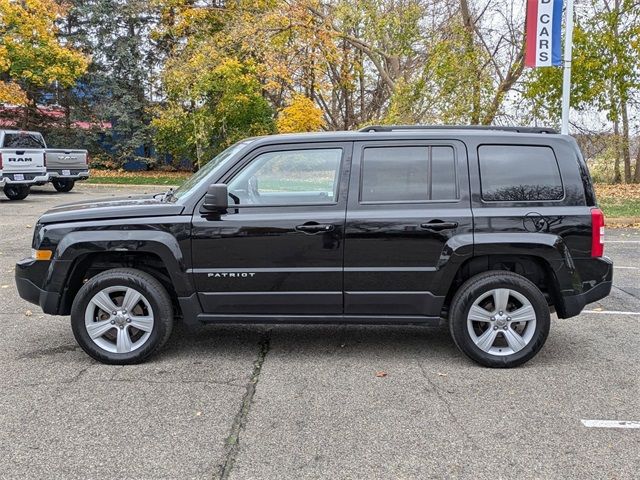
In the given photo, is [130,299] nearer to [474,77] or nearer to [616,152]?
[474,77]

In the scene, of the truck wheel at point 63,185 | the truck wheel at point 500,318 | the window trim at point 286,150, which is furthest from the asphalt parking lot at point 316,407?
the truck wheel at point 63,185

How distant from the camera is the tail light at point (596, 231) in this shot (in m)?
4.77

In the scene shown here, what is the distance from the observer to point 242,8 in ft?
80.9

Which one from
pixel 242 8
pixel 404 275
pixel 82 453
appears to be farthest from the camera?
pixel 242 8

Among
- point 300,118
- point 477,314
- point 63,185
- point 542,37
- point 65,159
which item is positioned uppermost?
point 542,37

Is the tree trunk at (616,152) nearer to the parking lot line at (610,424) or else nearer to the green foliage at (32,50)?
the parking lot line at (610,424)

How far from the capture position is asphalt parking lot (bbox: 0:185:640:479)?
11.1 ft

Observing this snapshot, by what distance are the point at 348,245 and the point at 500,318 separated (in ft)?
4.32

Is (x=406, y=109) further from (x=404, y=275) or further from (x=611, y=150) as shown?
(x=404, y=275)

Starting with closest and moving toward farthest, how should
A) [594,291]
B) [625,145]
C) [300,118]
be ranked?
[594,291] → [300,118] → [625,145]

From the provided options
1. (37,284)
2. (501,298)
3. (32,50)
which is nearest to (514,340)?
(501,298)

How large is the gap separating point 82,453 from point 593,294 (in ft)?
12.6

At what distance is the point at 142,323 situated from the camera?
4.91 m

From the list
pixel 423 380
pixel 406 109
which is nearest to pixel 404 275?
pixel 423 380
